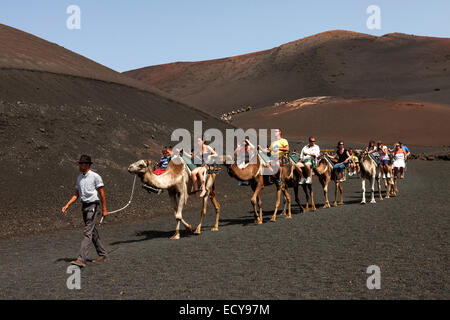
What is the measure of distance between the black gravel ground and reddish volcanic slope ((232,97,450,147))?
53764 millimetres

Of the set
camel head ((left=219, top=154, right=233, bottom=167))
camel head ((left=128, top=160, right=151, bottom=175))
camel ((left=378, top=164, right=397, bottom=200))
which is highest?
camel head ((left=219, top=154, right=233, bottom=167))

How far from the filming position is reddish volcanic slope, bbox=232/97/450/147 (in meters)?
68.6

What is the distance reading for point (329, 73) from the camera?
134 m

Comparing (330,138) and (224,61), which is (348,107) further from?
(224,61)

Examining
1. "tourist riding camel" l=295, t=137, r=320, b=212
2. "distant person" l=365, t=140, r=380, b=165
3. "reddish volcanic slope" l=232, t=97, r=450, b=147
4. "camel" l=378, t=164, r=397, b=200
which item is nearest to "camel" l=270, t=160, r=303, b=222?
"tourist riding camel" l=295, t=137, r=320, b=212

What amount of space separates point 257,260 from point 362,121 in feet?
237

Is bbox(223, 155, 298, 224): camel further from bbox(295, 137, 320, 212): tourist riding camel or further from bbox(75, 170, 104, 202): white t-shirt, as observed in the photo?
bbox(75, 170, 104, 202): white t-shirt

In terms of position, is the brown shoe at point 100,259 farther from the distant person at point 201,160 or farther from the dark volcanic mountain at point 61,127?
the dark volcanic mountain at point 61,127

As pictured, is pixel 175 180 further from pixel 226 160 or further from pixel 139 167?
pixel 226 160

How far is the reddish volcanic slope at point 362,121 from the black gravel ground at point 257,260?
5376cm

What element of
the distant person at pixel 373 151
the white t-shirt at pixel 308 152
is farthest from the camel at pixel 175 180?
the distant person at pixel 373 151

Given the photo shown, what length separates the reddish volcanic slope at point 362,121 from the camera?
6862 centimetres

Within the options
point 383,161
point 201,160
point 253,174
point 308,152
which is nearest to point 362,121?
point 383,161

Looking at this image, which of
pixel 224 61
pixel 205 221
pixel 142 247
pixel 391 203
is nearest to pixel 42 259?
pixel 142 247
